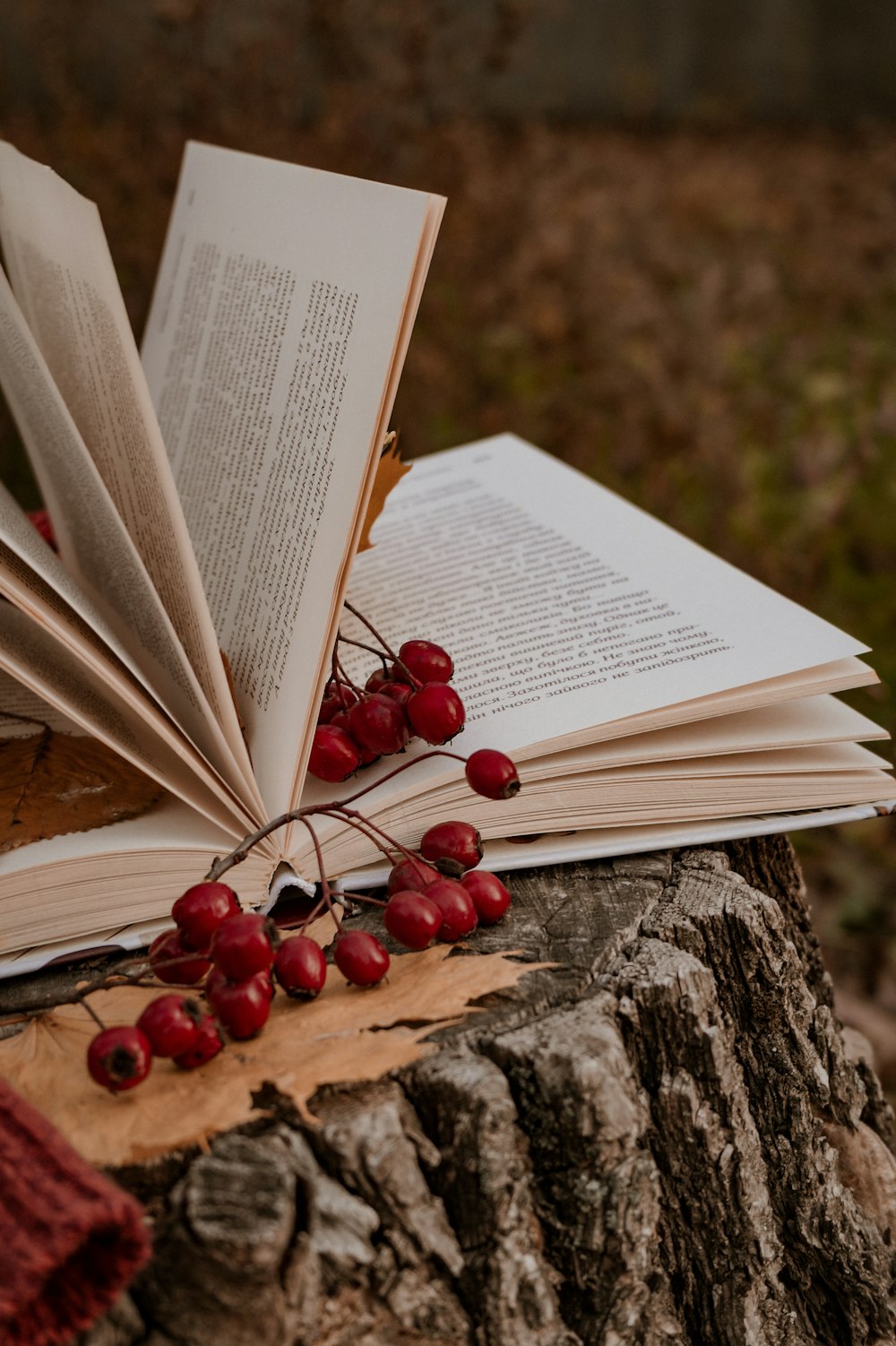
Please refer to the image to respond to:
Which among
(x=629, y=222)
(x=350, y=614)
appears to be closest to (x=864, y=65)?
(x=629, y=222)

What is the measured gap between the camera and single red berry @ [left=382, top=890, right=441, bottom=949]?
104 centimetres

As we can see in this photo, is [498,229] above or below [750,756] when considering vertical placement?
above

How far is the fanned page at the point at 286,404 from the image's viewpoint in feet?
3.68

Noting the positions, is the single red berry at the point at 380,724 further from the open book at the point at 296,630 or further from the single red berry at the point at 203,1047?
the single red berry at the point at 203,1047

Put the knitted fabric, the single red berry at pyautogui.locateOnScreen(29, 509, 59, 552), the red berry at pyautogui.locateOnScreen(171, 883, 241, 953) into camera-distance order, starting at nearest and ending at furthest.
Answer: the knitted fabric
the red berry at pyautogui.locateOnScreen(171, 883, 241, 953)
the single red berry at pyautogui.locateOnScreen(29, 509, 59, 552)

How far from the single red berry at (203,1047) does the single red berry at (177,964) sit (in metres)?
0.05

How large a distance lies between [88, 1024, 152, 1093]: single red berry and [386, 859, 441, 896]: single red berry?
29 cm

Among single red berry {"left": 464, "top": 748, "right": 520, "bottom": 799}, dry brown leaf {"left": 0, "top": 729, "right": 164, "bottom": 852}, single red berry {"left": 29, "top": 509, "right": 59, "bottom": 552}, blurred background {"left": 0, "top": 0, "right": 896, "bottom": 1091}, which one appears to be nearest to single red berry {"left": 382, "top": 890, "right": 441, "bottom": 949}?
single red berry {"left": 464, "top": 748, "right": 520, "bottom": 799}

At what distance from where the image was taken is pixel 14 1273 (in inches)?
29.0

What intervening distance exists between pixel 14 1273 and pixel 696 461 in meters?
2.78

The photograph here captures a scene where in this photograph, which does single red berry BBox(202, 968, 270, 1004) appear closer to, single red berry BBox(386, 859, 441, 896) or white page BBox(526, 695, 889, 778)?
single red berry BBox(386, 859, 441, 896)

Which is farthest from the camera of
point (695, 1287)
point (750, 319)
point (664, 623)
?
point (750, 319)

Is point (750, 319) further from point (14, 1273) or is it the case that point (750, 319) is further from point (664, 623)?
point (14, 1273)

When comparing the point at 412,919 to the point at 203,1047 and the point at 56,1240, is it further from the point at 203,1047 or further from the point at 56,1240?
the point at 56,1240
